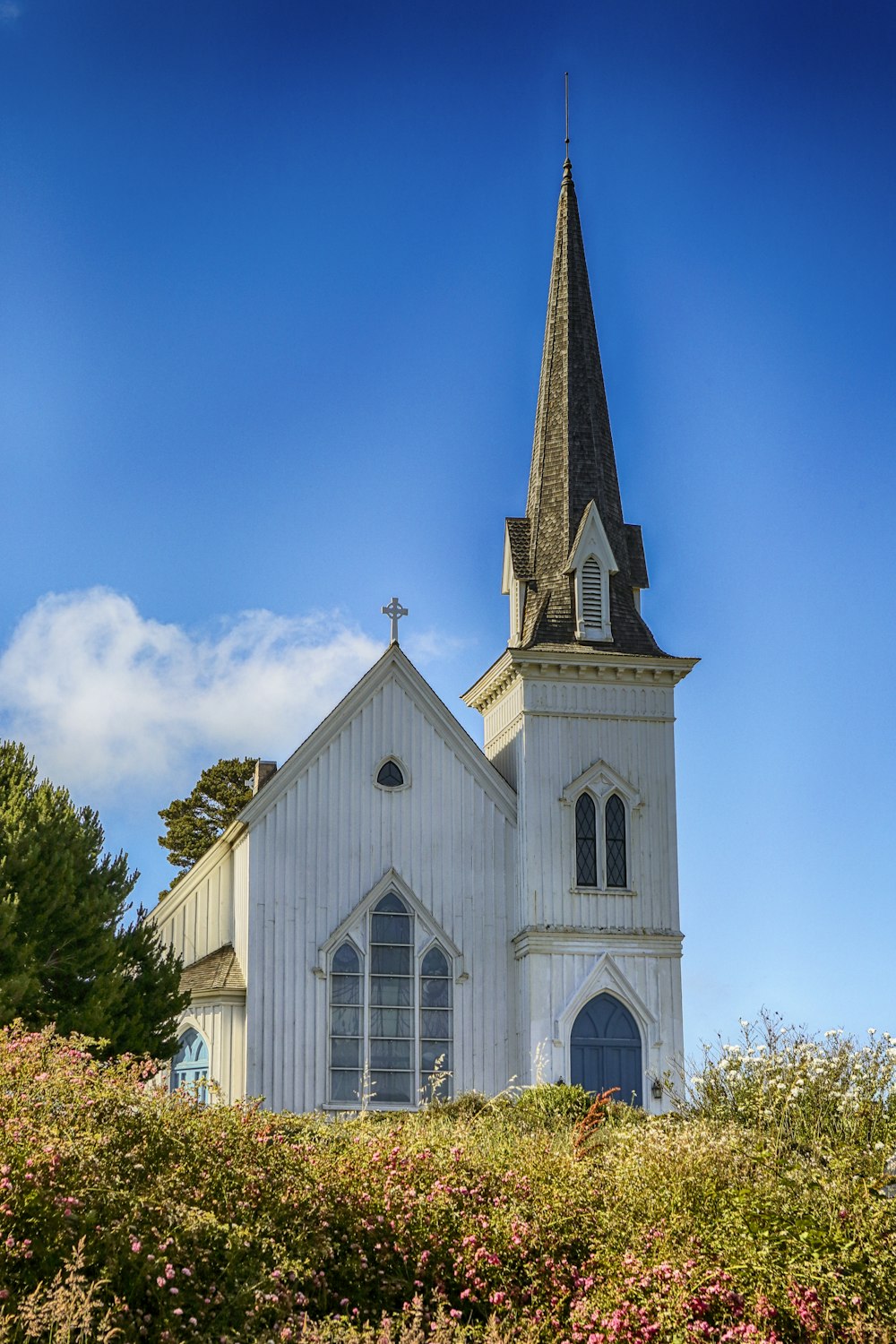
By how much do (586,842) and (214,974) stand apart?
23.2 ft

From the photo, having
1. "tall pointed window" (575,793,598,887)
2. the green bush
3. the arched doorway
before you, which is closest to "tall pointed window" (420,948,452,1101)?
the arched doorway

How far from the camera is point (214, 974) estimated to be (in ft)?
90.1

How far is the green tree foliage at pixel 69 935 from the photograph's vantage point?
2291cm

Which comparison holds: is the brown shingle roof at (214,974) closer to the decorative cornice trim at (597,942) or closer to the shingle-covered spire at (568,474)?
the decorative cornice trim at (597,942)

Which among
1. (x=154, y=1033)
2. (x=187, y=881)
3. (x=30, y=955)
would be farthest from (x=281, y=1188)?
(x=187, y=881)

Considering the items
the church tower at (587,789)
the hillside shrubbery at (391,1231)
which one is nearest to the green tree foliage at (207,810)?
the church tower at (587,789)

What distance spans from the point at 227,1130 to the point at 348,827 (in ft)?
49.6

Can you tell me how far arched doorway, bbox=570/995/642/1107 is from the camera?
27.7 metres

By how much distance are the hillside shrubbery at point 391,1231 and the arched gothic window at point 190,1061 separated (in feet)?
42.4

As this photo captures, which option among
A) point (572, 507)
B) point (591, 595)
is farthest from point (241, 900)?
point (572, 507)

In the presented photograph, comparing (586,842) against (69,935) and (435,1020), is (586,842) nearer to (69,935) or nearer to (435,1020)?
(435,1020)

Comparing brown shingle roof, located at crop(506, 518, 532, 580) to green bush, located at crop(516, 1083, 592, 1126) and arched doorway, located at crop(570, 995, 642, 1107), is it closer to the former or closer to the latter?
arched doorway, located at crop(570, 995, 642, 1107)

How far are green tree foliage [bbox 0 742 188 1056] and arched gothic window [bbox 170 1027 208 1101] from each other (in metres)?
1.87

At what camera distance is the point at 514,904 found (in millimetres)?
28547
